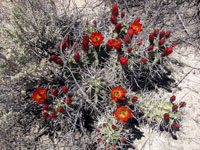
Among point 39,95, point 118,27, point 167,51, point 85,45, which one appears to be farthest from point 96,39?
point 39,95

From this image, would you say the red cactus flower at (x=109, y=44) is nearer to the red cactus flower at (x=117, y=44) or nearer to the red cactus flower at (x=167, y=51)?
the red cactus flower at (x=117, y=44)

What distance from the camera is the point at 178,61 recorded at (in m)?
3.11

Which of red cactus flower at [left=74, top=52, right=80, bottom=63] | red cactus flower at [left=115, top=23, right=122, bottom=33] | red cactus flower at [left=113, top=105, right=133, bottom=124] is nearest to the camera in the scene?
red cactus flower at [left=113, top=105, right=133, bottom=124]

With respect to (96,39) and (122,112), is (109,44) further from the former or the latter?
(122,112)

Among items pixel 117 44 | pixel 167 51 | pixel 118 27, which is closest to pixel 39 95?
pixel 117 44

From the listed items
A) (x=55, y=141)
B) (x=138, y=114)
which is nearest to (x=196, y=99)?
(x=138, y=114)

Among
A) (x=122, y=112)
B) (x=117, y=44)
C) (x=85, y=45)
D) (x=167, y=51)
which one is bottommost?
(x=122, y=112)

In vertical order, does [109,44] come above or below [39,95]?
above

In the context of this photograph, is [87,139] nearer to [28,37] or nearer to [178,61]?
[28,37]

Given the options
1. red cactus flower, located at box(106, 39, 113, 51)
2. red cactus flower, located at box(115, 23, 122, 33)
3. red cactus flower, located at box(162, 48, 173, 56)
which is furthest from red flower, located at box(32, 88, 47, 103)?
red cactus flower, located at box(162, 48, 173, 56)

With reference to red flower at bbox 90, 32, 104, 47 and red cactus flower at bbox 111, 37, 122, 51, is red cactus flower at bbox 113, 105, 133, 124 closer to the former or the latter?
red cactus flower at bbox 111, 37, 122, 51

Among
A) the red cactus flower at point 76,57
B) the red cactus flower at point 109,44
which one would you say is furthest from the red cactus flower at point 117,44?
the red cactus flower at point 76,57

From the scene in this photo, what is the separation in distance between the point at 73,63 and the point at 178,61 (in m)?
1.94

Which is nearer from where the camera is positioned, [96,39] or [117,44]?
[117,44]
